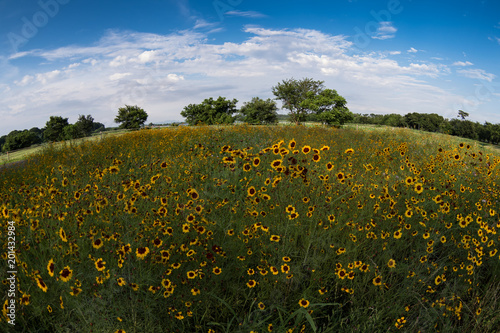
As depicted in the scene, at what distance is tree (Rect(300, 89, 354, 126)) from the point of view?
Result: 149 feet

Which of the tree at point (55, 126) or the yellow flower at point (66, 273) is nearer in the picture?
the yellow flower at point (66, 273)

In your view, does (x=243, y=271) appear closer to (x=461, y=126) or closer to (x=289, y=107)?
(x=289, y=107)

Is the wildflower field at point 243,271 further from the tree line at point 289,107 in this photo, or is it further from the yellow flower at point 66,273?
the tree line at point 289,107

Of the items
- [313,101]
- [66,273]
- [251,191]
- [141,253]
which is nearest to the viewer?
[66,273]

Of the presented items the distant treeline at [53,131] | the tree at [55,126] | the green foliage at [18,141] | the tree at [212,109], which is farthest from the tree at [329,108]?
the green foliage at [18,141]

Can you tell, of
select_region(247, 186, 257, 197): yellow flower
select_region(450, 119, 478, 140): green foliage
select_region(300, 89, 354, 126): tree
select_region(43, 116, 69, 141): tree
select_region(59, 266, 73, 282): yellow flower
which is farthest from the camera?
select_region(450, 119, 478, 140): green foliage

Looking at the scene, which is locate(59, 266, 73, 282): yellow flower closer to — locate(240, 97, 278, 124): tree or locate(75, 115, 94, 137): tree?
locate(240, 97, 278, 124): tree

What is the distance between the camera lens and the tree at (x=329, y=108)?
1793 inches

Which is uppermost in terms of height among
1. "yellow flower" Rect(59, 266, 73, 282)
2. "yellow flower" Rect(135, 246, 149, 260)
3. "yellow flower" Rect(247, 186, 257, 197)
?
"yellow flower" Rect(247, 186, 257, 197)

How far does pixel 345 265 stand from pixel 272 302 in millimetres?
879

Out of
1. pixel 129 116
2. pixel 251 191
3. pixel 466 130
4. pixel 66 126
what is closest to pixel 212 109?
pixel 129 116

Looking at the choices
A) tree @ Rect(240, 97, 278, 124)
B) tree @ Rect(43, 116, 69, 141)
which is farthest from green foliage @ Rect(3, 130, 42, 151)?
tree @ Rect(240, 97, 278, 124)

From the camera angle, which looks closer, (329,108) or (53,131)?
(329,108)

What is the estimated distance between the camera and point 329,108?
48188 millimetres
